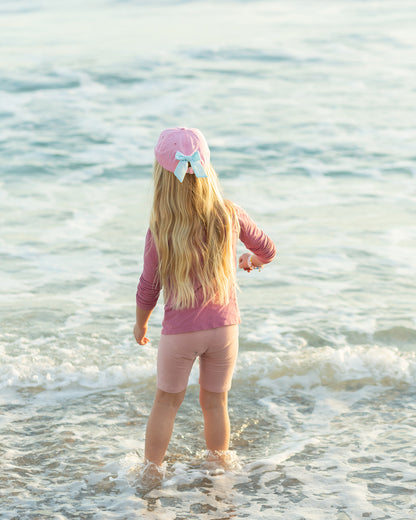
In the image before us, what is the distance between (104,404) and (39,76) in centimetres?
1239

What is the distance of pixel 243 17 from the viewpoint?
2233cm

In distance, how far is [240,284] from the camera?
650 centimetres

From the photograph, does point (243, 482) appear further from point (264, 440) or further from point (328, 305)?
point (328, 305)

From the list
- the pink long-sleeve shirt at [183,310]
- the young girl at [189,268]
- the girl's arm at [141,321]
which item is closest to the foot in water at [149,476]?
the young girl at [189,268]

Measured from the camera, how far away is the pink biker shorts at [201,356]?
10.2ft

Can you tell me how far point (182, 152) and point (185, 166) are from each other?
80 mm

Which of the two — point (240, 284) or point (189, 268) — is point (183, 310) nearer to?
point (189, 268)

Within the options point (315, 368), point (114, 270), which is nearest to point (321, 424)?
point (315, 368)

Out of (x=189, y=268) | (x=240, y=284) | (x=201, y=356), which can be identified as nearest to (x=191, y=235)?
(x=189, y=268)

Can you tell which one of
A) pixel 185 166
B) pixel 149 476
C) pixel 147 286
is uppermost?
pixel 185 166

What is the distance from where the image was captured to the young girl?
298cm

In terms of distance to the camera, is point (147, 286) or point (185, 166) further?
point (147, 286)

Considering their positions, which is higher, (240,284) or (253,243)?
(253,243)

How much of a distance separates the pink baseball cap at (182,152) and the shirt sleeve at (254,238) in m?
0.32
